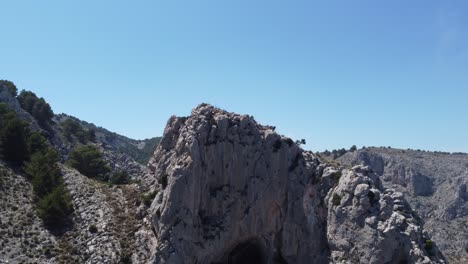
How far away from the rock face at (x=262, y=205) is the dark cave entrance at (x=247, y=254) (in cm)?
16

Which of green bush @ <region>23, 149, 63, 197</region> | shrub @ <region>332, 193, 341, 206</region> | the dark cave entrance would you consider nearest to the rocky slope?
shrub @ <region>332, 193, 341, 206</region>

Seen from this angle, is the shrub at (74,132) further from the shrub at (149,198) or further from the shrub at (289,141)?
the shrub at (289,141)

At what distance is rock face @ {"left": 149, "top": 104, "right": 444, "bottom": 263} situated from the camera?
60.7 meters

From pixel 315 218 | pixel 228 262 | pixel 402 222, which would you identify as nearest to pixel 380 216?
pixel 402 222

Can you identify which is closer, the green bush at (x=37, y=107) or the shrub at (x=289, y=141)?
the shrub at (x=289, y=141)

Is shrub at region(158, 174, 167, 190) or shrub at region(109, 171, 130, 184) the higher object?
shrub at region(109, 171, 130, 184)

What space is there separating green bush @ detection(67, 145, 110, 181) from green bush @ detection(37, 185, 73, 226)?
34.0 meters

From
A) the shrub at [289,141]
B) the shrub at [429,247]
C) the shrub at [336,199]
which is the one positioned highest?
the shrub at [289,141]

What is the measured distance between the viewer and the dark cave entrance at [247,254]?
6944 centimetres

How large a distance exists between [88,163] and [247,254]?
51.5m

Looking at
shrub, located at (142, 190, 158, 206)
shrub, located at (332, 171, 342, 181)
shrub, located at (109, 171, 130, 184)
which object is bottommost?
shrub, located at (142, 190, 158, 206)

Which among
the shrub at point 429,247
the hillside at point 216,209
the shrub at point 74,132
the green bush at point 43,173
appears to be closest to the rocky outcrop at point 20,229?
the hillside at point 216,209

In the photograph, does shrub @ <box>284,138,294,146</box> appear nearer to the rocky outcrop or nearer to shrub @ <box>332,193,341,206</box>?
shrub @ <box>332,193,341,206</box>

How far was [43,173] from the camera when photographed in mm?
74062
